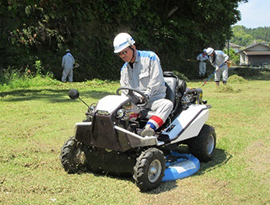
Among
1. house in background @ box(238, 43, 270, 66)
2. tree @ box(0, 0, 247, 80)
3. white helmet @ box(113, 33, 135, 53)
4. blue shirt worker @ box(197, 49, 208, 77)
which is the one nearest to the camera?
white helmet @ box(113, 33, 135, 53)

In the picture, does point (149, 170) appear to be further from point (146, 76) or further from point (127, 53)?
point (127, 53)

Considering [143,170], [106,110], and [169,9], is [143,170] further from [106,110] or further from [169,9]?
[169,9]

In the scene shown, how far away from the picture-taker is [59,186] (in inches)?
186

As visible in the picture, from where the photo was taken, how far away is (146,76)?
5.34 meters

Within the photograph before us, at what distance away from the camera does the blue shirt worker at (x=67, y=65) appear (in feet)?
63.3

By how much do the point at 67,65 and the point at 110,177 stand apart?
14823 mm

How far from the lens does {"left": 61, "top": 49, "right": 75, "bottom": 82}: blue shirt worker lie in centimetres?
1929

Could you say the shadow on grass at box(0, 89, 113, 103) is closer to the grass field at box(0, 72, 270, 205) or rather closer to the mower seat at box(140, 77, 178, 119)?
the grass field at box(0, 72, 270, 205)

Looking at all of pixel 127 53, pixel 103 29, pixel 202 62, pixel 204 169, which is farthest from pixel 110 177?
pixel 202 62

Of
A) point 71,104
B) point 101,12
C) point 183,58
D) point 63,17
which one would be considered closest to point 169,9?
point 183,58

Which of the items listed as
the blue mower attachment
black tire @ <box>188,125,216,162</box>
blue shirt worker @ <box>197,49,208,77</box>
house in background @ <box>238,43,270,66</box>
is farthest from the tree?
house in background @ <box>238,43,270,66</box>

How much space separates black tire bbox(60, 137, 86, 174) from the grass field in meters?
0.12

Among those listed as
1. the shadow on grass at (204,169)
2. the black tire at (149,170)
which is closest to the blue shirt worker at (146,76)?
the black tire at (149,170)

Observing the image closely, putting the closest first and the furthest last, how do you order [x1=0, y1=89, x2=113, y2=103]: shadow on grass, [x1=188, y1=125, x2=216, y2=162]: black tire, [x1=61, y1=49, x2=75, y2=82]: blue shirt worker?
[x1=188, y1=125, x2=216, y2=162]: black tire → [x1=0, y1=89, x2=113, y2=103]: shadow on grass → [x1=61, y1=49, x2=75, y2=82]: blue shirt worker
